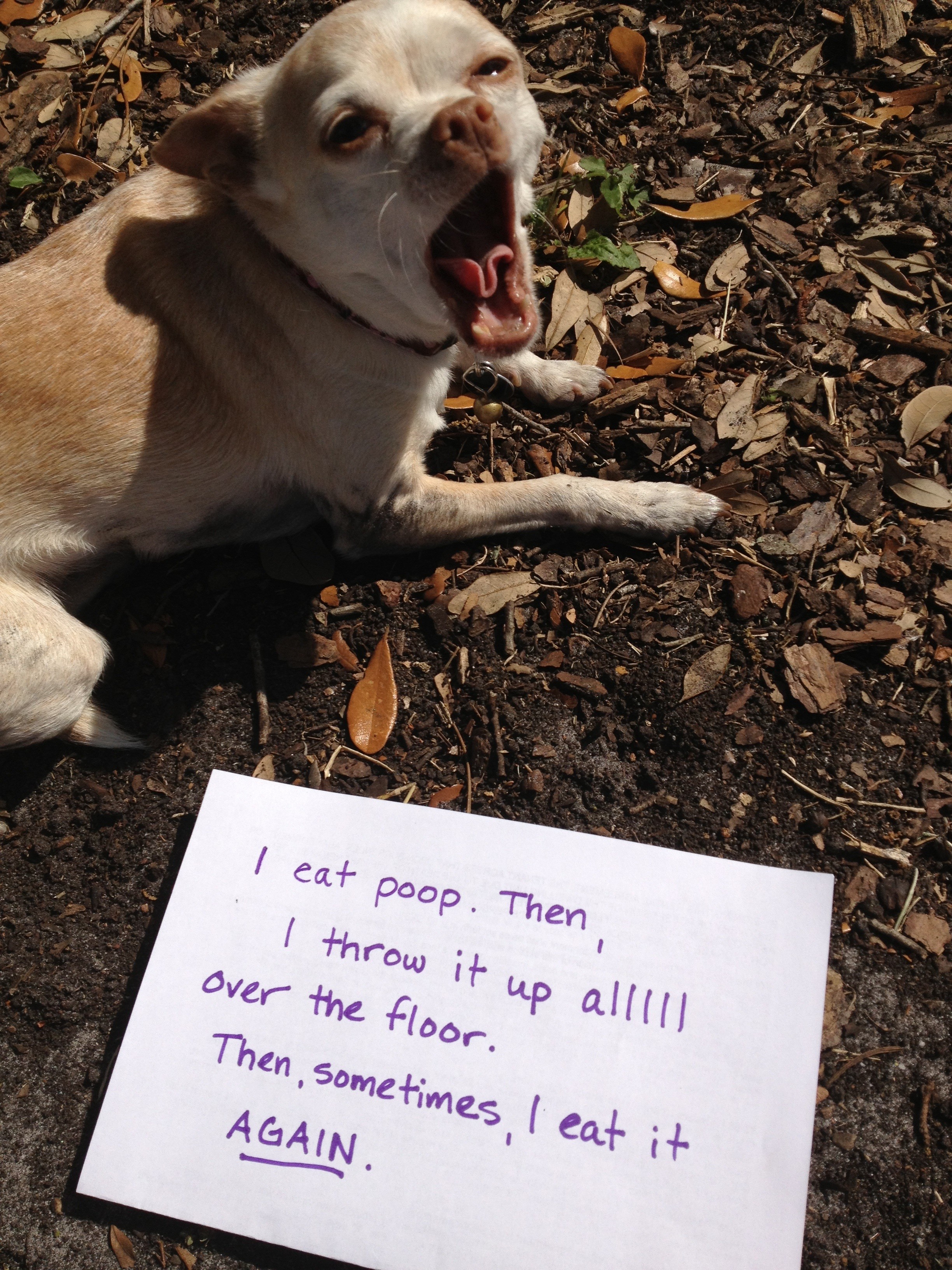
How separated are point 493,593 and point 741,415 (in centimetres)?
107

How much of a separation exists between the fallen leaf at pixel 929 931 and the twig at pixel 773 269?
6.90 ft

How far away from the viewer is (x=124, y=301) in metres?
2.21

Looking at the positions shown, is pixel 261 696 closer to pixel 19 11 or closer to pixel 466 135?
pixel 466 135

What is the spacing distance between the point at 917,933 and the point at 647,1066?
32.7 inches

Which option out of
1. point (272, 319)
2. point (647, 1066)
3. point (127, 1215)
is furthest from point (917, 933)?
point (272, 319)

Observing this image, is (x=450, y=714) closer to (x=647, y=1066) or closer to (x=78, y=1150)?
(x=647, y=1066)

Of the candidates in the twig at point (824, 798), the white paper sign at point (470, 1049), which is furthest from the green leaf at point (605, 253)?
the white paper sign at point (470, 1049)

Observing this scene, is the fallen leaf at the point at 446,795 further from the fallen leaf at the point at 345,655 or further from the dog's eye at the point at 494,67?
the dog's eye at the point at 494,67

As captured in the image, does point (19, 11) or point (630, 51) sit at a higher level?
point (19, 11)

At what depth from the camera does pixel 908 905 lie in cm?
222

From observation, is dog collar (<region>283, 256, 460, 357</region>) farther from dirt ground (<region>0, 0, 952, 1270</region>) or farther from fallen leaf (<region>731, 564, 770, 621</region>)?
fallen leaf (<region>731, 564, 770, 621</region>)

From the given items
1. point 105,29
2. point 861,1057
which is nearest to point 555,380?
point 861,1057

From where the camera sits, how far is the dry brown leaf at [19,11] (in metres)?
3.43

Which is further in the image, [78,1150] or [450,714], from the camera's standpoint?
[450,714]
